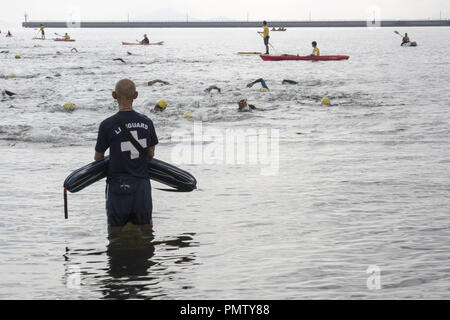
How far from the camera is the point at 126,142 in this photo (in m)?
7.01

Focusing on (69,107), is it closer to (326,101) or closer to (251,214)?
(326,101)

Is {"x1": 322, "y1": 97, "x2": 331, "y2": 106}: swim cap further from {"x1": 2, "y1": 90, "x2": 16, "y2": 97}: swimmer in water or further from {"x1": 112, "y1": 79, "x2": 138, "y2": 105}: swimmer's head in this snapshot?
{"x1": 112, "y1": 79, "x2": 138, "y2": 105}: swimmer's head

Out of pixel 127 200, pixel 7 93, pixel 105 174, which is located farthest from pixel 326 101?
pixel 127 200

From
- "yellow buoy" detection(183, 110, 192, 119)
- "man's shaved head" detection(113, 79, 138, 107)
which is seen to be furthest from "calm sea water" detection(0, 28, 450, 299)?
"man's shaved head" detection(113, 79, 138, 107)

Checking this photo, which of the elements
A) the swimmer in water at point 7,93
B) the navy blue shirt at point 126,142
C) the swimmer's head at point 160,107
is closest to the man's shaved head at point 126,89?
the navy blue shirt at point 126,142

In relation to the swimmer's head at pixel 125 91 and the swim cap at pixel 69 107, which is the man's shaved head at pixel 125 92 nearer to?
the swimmer's head at pixel 125 91

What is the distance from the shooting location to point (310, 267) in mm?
6957

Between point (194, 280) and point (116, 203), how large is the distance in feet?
3.94

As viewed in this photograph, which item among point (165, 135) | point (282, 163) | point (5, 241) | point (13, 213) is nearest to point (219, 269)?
point (5, 241)

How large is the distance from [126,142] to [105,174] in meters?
0.59

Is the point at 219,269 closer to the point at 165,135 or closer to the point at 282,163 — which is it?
the point at 282,163

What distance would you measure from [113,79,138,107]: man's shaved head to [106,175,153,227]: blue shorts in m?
0.76
